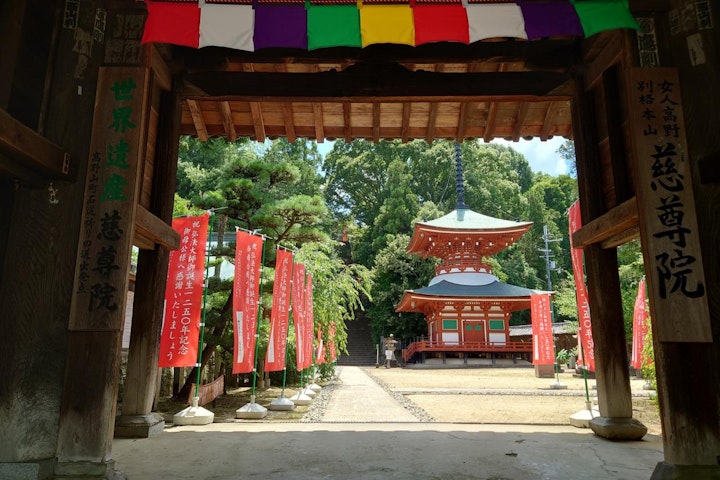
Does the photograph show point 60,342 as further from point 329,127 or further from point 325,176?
point 325,176

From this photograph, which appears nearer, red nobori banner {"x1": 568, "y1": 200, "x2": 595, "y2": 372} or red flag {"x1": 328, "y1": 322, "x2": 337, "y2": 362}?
red nobori banner {"x1": 568, "y1": 200, "x2": 595, "y2": 372}

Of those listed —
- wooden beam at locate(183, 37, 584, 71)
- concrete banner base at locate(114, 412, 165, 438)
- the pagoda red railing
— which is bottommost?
concrete banner base at locate(114, 412, 165, 438)

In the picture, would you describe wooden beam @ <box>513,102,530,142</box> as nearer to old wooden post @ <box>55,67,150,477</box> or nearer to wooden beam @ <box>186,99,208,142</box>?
wooden beam @ <box>186,99,208,142</box>

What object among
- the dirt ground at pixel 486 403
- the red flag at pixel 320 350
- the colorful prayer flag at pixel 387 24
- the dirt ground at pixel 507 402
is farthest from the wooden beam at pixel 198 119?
the red flag at pixel 320 350

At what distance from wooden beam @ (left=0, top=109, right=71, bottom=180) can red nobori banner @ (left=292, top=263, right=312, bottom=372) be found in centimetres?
624

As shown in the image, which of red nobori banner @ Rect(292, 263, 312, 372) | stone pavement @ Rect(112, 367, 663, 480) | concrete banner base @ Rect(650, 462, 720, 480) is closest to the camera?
concrete banner base @ Rect(650, 462, 720, 480)

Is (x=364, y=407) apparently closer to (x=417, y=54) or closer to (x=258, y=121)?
(x=258, y=121)

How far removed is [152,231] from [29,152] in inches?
55.2

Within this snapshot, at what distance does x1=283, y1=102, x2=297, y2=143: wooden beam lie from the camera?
550cm

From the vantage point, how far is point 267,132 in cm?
588

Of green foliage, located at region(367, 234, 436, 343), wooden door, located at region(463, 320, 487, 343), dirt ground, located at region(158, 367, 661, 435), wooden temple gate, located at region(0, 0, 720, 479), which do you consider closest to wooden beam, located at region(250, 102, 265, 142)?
wooden temple gate, located at region(0, 0, 720, 479)

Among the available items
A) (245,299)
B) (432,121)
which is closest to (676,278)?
(432,121)

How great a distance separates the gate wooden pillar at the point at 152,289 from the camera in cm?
443

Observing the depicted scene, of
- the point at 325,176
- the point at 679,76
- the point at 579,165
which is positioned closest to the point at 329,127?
the point at 579,165
